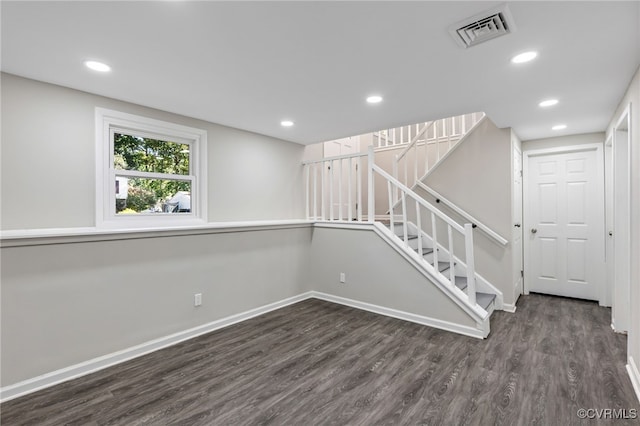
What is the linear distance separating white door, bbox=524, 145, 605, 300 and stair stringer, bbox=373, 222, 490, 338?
204 cm

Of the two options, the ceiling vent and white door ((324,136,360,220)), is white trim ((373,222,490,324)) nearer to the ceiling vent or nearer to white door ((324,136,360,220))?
white door ((324,136,360,220))

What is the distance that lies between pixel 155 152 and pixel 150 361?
2.01 m

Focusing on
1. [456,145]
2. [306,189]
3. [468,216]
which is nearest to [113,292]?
[306,189]

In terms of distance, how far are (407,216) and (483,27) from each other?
130 inches

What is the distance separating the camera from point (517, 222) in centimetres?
427

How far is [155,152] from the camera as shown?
10.7ft

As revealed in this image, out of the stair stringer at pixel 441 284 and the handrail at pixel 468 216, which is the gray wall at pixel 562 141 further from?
the stair stringer at pixel 441 284

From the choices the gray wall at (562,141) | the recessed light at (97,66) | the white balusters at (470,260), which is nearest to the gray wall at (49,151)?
the recessed light at (97,66)

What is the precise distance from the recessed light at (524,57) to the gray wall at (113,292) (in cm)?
302

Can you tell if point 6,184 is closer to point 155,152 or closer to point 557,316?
point 155,152

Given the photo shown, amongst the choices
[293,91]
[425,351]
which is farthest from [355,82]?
[425,351]

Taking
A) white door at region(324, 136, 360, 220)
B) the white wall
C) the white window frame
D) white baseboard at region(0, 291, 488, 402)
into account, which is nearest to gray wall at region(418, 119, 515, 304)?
white baseboard at region(0, 291, 488, 402)

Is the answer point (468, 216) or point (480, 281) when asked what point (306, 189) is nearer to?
point (468, 216)

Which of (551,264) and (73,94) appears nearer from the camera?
(73,94)
